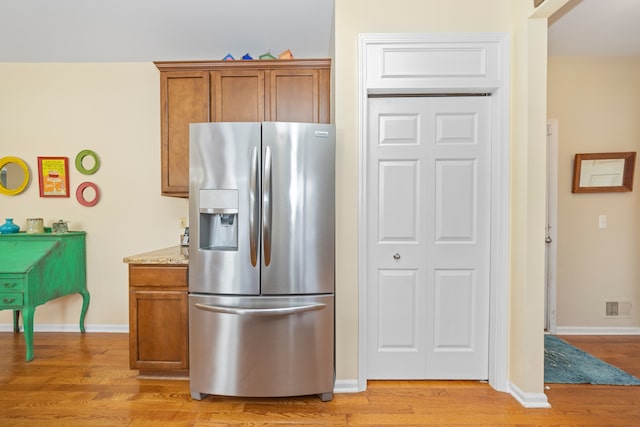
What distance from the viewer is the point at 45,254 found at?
3.12 meters

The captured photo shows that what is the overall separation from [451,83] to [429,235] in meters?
1.03

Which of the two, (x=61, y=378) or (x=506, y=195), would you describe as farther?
(x=61, y=378)

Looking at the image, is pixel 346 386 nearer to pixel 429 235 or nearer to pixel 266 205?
pixel 429 235

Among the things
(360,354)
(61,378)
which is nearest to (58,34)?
(61,378)

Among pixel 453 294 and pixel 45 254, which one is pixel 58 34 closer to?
pixel 45 254

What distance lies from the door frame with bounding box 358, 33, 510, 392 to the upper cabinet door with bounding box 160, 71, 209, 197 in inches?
50.4

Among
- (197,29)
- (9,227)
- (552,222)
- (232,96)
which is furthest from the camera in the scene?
(552,222)

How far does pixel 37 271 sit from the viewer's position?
9.92ft

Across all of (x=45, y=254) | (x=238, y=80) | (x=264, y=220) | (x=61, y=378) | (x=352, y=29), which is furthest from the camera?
(x=45, y=254)

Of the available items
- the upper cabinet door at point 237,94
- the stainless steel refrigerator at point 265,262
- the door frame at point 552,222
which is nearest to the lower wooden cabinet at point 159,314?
the stainless steel refrigerator at point 265,262

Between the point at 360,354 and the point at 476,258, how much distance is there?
3.40 feet

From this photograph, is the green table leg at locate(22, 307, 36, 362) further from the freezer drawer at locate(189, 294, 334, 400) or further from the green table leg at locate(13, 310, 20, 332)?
the freezer drawer at locate(189, 294, 334, 400)

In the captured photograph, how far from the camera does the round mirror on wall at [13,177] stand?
11.9 ft

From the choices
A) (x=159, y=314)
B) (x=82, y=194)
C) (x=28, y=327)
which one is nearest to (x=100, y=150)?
(x=82, y=194)
